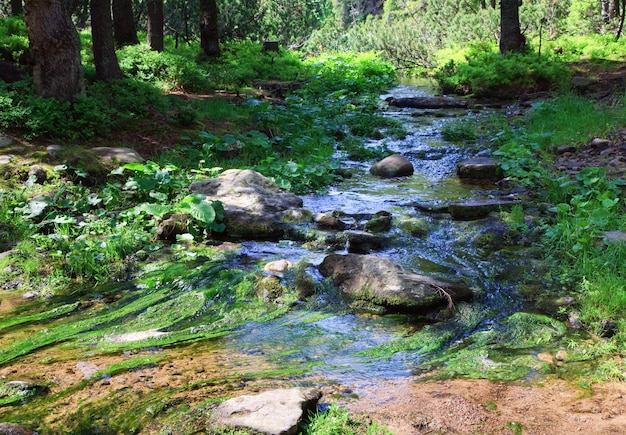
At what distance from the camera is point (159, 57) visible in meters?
12.3

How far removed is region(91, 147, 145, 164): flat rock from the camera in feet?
25.8

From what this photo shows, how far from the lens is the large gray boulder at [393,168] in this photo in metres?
9.05

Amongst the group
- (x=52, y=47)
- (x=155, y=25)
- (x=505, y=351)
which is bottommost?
(x=505, y=351)

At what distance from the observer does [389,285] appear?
15.8ft

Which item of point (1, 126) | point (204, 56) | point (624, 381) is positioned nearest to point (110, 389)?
point (624, 381)

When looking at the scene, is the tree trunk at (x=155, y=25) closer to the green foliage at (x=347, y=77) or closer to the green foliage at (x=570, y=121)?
the green foliage at (x=347, y=77)

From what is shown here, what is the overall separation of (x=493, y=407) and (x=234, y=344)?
1877 millimetres

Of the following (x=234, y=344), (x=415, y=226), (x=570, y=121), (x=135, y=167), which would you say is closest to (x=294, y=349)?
(x=234, y=344)

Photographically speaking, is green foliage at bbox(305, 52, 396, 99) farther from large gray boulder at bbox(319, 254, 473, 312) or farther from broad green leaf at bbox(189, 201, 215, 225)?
large gray boulder at bbox(319, 254, 473, 312)

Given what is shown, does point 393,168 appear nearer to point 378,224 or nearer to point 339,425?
point 378,224

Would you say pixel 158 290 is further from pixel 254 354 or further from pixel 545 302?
pixel 545 302

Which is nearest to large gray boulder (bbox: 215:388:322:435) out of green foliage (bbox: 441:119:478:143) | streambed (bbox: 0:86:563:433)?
streambed (bbox: 0:86:563:433)

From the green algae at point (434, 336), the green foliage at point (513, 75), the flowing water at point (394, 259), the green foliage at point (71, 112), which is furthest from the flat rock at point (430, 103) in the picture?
the green algae at point (434, 336)

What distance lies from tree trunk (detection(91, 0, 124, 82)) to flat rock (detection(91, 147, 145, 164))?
2.92 metres
